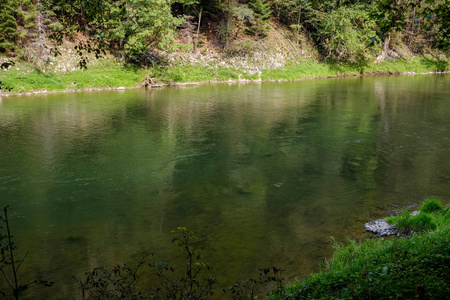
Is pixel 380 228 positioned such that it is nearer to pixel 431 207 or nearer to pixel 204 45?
pixel 431 207

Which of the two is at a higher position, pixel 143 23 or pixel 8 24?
pixel 143 23

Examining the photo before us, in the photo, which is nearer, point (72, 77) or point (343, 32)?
point (72, 77)

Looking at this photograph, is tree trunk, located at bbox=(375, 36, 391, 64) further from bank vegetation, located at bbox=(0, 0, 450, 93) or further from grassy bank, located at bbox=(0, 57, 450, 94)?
grassy bank, located at bbox=(0, 57, 450, 94)

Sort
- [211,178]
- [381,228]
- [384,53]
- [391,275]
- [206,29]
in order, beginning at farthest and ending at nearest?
[384,53]
[206,29]
[211,178]
[381,228]
[391,275]

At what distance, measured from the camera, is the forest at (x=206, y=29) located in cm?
3212

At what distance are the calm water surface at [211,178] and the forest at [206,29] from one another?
1011 cm

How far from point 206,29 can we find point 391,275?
1759 inches

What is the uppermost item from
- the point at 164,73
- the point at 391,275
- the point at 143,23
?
the point at 143,23

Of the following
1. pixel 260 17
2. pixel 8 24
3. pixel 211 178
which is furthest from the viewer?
pixel 260 17

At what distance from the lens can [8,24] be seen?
30.8 m

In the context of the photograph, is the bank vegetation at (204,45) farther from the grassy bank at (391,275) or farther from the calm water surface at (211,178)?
the grassy bank at (391,275)

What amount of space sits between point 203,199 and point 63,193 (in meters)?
4.18

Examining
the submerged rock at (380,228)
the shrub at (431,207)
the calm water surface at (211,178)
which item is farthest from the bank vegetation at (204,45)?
the shrub at (431,207)

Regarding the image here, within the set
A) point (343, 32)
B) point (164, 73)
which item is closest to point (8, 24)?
point (164, 73)
